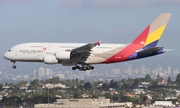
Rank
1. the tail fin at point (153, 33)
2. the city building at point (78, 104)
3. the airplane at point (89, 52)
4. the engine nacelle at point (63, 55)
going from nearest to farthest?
the engine nacelle at point (63, 55)
the airplane at point (89, 52)
the tail fin at point (153, 33)
the city building at point (78, 104)

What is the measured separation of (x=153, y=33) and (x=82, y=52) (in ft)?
34.1

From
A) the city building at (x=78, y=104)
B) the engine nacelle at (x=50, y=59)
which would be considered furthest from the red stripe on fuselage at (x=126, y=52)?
the city building at (x=78, y=104)

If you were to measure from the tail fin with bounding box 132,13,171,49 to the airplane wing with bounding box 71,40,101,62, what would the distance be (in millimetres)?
6551

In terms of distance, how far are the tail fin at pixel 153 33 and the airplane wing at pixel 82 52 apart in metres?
6.55

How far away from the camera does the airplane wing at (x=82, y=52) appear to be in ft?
260

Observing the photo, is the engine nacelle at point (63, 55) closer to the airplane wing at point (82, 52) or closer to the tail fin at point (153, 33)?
the airplane wing at point (82, 52)

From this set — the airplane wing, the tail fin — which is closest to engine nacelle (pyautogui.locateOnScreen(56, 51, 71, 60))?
the airplane wing

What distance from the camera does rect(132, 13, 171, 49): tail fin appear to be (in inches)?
3238

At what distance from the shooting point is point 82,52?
3159 inches

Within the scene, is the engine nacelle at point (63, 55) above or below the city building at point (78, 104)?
above

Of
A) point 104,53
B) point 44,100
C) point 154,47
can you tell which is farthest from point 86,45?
point 44,100

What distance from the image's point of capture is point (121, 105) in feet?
450

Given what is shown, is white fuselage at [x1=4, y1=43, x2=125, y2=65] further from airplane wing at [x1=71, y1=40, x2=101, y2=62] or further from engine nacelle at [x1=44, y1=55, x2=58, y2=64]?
airplane wing at [x1=71, y1=40, x2=101, y2=62]

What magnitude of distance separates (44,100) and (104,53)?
81966 mm
